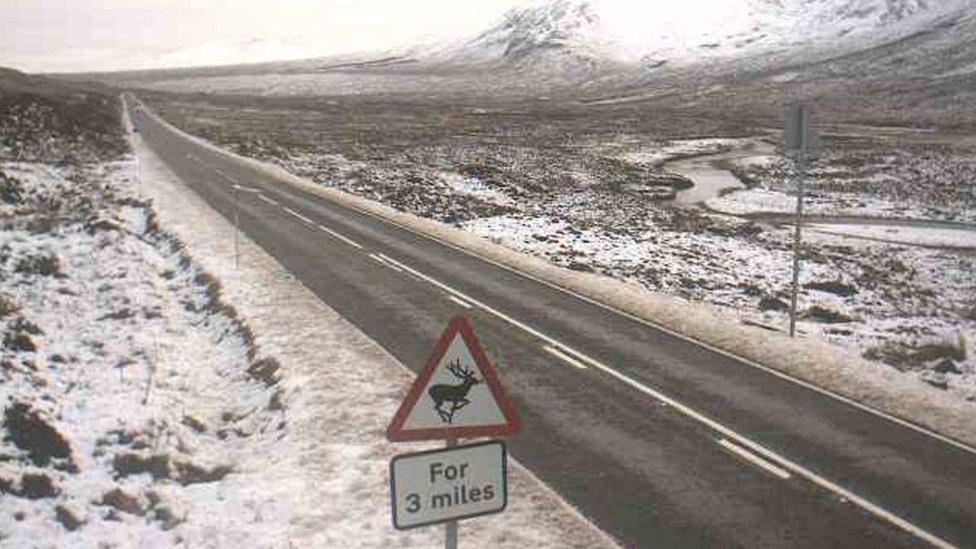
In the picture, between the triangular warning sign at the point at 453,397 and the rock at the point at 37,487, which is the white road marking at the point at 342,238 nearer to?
the rock at the point at 37,487

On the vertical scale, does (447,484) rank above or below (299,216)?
above

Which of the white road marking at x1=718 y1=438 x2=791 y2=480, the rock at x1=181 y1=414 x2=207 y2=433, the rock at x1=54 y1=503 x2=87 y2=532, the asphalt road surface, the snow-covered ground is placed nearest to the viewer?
the rock at x1=54 y1=503 x2=87 y2=532

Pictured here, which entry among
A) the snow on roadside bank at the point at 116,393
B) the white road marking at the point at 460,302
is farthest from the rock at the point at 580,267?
the snow on roadside bank at the point at 116,393

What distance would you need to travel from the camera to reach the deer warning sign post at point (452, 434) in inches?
218

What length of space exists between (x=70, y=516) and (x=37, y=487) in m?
0.68

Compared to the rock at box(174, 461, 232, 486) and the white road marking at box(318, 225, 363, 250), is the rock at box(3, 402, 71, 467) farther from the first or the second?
the white road marking at box(318, 225, 363, 250)

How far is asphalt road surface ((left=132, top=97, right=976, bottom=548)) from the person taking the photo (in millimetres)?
9172

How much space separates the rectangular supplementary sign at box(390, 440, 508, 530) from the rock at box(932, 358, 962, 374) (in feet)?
41.5

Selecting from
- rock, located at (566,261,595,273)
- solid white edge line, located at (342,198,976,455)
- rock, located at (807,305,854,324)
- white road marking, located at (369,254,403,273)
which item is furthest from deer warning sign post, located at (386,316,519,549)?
rock, located at (566,261,595,273)

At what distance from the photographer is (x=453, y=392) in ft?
20.0

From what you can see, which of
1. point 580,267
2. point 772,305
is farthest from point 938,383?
point 580,267

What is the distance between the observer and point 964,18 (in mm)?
199875

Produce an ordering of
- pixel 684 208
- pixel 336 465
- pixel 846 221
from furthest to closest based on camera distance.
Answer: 1. pixel 684 208
2. pixel 846 221
3. pixel 336 465

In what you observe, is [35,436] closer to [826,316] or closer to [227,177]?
[826,316]
